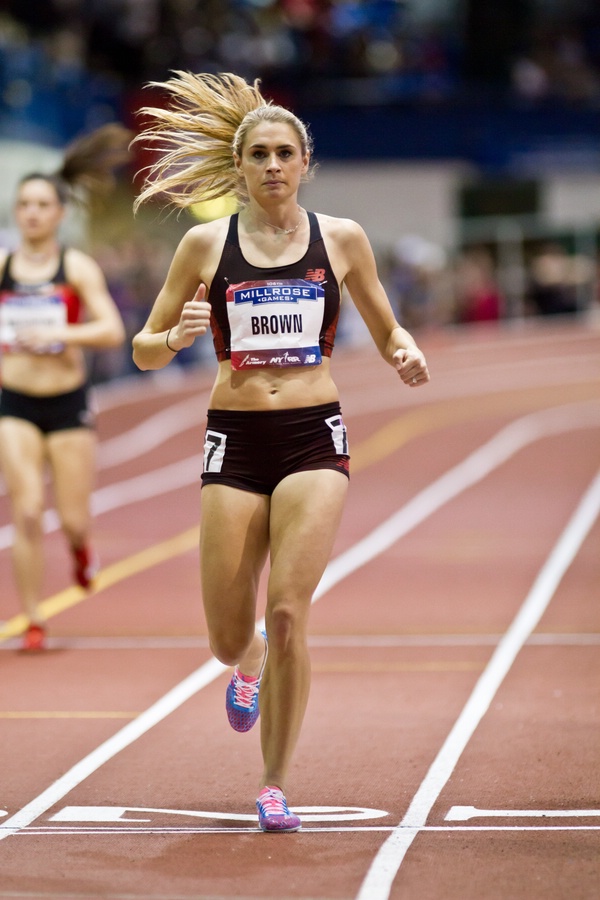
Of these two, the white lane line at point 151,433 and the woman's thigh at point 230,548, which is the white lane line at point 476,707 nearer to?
the woman's thigh at point 230,548

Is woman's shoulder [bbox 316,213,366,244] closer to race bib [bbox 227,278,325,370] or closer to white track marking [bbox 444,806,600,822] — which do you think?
race bib [bbox 227,278,325,370]

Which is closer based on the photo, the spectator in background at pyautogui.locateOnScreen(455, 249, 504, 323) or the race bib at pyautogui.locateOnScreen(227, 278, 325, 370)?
the race bib at pyautogui.locateOnScreen(227, 278, 325, 370)

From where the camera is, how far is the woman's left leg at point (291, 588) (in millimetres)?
4863

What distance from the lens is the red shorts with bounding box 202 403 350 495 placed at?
4.98m

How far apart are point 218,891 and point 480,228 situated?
25.9m

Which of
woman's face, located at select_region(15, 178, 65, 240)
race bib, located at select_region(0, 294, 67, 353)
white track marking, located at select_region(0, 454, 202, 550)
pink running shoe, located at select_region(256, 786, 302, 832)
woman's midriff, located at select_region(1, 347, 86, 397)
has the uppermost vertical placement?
woman's face, located at select_region(15, 178, 65, 240)

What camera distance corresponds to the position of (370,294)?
5.20m

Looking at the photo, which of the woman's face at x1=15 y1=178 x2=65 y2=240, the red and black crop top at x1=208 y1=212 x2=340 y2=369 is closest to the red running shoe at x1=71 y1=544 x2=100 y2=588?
the woman's face at x1=15 y1=178 x2=65 y2=240

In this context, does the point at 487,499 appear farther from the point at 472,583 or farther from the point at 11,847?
the point at 11,847

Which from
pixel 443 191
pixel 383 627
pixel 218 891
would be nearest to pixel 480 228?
pixel 443 191

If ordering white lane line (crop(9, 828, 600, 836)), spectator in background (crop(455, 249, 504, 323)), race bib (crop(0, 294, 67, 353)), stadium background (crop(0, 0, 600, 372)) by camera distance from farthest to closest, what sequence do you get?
spectator in background (crop(455, 249, 504, 323))
stadium background (crop(0, 0, 600, 372))
race bib (crop(0, 294, 67, 353))
white lane line (crop(9, 828, 600, 836))

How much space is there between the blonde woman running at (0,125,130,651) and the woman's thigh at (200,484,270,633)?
3298 millimetres

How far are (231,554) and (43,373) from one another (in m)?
3.61

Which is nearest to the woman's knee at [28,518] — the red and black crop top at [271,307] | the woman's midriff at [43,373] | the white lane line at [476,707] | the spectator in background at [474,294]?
the woman's midriff at [43,373]
